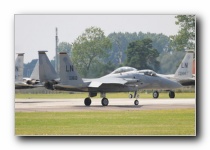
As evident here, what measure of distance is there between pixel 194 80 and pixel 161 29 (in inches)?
72.1

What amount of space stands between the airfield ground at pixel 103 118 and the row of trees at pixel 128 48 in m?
1.53

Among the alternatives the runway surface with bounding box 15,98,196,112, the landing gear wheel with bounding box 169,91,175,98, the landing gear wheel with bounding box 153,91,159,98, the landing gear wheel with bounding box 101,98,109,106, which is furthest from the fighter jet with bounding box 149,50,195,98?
the landing gear wheel with bounding box 101,98,109,106

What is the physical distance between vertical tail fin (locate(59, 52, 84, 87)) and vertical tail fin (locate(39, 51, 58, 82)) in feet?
0.95

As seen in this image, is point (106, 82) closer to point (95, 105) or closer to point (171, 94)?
point (171, 94)

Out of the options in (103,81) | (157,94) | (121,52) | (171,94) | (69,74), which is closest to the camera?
(121,52)

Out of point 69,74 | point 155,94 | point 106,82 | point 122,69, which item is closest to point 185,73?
point 122,69

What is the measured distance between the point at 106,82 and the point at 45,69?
115 inches

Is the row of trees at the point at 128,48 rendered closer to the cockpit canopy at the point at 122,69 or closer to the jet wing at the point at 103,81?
the cockpit canopy at the point at 122,69

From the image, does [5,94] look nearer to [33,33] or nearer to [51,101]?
[33,33]

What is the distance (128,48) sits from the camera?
26.5m

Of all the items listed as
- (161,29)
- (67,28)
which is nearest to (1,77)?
(67,28)

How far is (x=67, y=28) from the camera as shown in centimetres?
2559

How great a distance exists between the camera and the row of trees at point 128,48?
25953 mm

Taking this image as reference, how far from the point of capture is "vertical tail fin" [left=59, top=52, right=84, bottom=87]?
27641 mm
